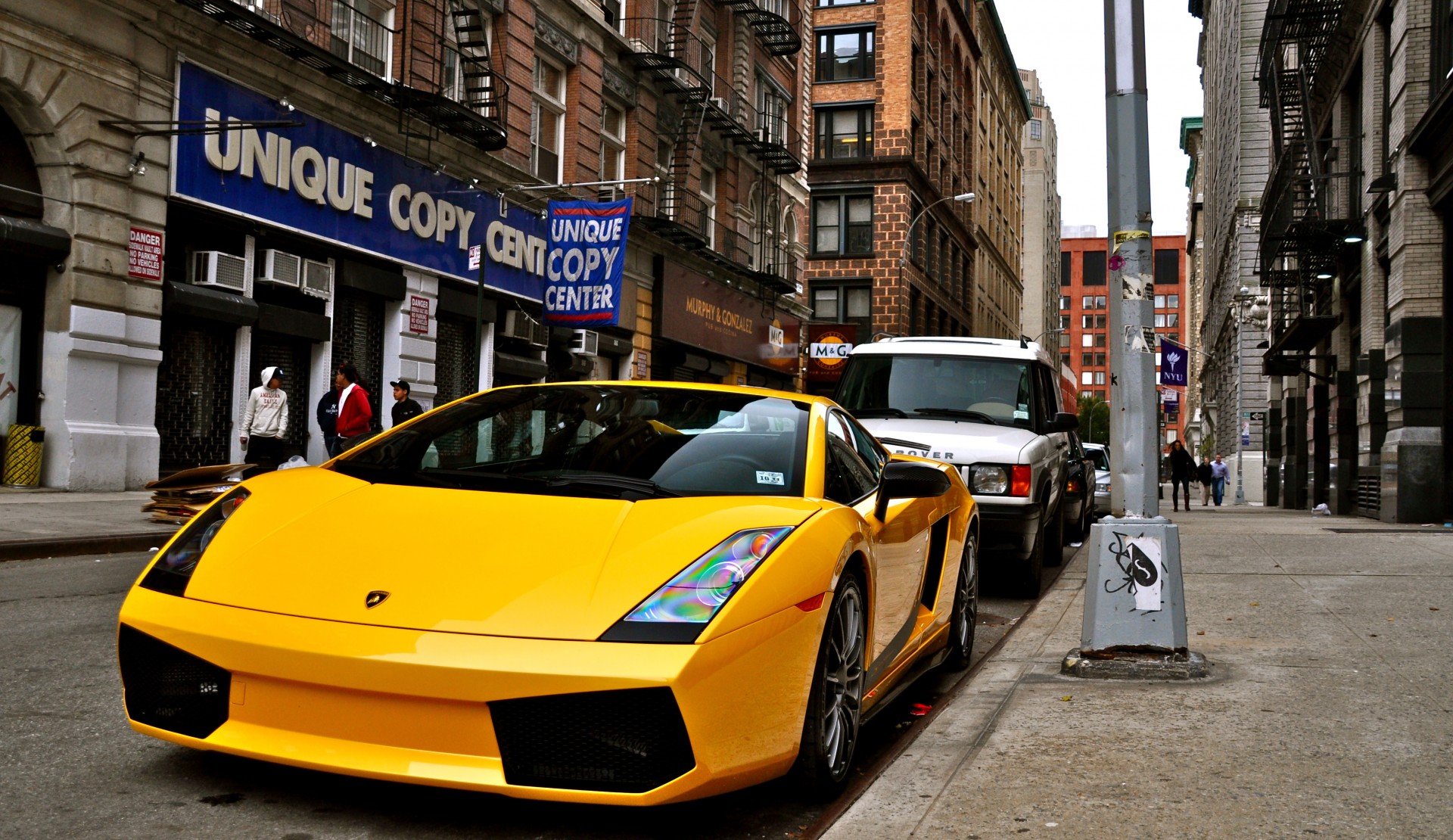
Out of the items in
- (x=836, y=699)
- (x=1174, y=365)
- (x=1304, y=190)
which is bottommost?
(x=836, y=699)

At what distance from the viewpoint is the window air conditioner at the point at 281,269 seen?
17406 millimetres

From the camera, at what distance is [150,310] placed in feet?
50.6

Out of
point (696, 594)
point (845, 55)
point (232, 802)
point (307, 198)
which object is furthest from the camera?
point (845, 55)

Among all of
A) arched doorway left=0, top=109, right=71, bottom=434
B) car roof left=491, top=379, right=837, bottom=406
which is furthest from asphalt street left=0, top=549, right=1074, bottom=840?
arched doorway left=0, top=109, right=71, bottom=434

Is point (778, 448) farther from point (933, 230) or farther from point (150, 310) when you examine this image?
point (933, 230)

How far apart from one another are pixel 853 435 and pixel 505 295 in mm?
19081

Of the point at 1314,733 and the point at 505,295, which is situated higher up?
the point at 505,295

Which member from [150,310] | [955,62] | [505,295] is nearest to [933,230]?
[955,62]

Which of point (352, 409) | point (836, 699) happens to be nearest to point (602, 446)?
point (836, 699)

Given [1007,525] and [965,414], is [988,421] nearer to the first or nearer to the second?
[965,414]

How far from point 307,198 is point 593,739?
1632 centimetres

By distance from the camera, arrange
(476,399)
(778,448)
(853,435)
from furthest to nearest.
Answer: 1. (853,435)
2. (476,399)
3. (778,448)

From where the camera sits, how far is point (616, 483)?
4.14 meters

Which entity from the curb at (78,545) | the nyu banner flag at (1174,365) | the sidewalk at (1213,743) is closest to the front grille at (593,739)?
the sidewalk at (1213,743)
